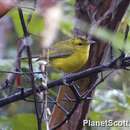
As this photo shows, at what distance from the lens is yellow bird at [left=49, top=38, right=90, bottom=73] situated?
2219 mm

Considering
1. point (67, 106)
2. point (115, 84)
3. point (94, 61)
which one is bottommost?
point (115, 84)

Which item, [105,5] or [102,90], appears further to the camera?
[102,90]

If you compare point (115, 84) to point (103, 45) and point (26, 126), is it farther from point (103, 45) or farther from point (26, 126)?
point (26, 126)

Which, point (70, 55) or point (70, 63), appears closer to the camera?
point (70, 63)

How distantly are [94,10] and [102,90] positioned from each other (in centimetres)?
80

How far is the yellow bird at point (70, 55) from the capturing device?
7.28 ft

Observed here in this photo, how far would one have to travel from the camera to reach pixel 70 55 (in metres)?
2.55

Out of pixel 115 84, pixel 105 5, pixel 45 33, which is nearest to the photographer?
pixel 45 33

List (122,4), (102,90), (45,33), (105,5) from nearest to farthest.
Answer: (45,33) < (122,4) < (105,5) < (102,90)

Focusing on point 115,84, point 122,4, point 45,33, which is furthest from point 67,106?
point 115,84

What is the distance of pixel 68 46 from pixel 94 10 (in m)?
0.74

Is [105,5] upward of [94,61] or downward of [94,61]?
upward

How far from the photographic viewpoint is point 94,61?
6.14ft

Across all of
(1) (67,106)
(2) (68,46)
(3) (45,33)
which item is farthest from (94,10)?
(3) (45,33)
